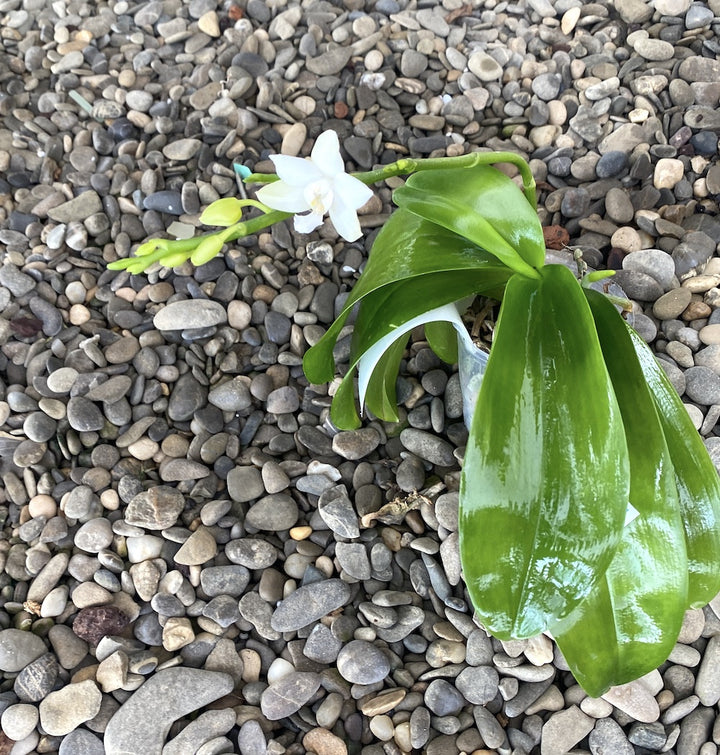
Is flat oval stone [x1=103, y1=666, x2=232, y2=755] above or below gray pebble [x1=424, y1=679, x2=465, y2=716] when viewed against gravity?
below

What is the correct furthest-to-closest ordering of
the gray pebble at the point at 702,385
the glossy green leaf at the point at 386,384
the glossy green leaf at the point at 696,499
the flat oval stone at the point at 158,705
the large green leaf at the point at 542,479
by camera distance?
the gray pebble at the point at 702,385 < the glossy green leaf at the point at 386,384 < the flat oval stone at the point at 158,705 < the glossy green leaf at the point at 696,499 < the large green leaf at the point at 542,479

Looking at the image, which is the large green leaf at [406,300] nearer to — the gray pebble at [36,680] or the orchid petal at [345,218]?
the orchid petal at [345,218]

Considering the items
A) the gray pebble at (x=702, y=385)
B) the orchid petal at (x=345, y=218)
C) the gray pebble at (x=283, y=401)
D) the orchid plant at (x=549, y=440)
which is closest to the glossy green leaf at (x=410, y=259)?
the orchid plant at (x=549, y=440)

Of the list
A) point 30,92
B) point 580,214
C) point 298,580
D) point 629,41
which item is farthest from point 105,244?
point 629,41

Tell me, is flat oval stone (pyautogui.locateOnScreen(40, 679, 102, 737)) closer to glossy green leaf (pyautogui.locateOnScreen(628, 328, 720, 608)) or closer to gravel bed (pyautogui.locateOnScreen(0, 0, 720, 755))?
gravel bed (pyautogui.locateOnScreen(0, 0, 720, 755))

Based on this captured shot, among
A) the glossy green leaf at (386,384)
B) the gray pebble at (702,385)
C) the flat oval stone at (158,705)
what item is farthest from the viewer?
the gray pebble at (702,385)

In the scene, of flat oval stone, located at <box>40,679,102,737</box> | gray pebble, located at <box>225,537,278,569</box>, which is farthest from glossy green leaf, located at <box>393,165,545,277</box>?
flat oval stone, located at <box>40,679,102,737</box>
